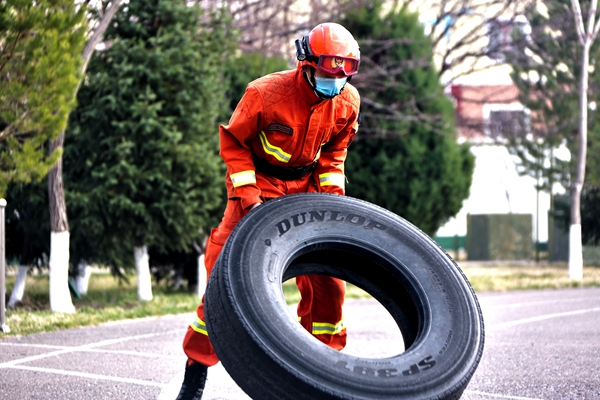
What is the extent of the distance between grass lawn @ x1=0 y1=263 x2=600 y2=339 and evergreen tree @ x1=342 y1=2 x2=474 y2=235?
223cm

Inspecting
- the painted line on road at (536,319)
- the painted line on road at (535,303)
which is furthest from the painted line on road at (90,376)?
the painted line on road at (535,303)

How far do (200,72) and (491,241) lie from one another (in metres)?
18.8

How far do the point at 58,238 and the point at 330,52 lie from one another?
284 inches

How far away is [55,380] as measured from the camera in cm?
554

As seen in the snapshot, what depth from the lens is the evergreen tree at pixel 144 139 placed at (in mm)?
11297

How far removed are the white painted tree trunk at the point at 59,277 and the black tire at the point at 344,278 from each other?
6987 mm

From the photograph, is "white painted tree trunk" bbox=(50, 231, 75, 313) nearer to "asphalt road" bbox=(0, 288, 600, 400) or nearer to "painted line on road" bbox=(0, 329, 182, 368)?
"asphalt road" bbox=(0, 288, 600, 400)

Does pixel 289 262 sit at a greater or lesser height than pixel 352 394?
greater

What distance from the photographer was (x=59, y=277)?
1070 cm

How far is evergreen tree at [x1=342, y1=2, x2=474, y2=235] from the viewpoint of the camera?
18.0 m

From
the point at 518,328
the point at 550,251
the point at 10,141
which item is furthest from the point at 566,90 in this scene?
the point at 10,141

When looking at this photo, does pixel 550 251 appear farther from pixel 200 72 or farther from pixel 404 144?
pixel 200 72

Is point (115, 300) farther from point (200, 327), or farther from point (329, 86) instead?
point (329, 86)

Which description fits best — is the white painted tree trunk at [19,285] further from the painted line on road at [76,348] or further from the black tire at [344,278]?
the black tire at [344,278]
